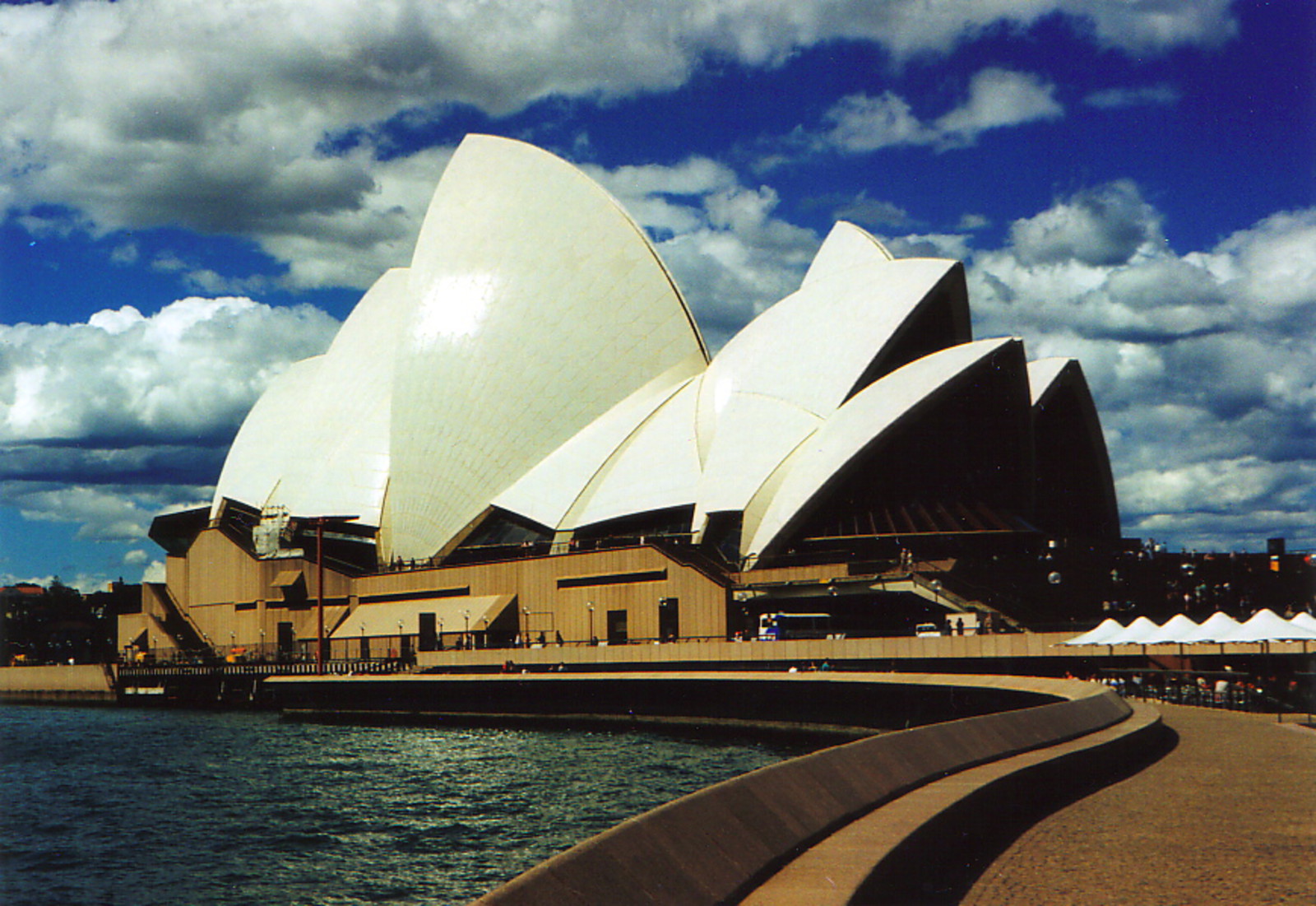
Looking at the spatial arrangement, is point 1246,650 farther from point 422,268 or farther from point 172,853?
point 422,268

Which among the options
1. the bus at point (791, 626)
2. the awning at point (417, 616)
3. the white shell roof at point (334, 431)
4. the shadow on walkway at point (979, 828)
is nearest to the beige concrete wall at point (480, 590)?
the awning at point (417, 616)

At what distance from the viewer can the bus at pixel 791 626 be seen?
35.5 meters

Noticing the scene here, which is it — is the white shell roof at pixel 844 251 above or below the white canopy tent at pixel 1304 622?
above

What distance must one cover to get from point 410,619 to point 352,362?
16.7 meters

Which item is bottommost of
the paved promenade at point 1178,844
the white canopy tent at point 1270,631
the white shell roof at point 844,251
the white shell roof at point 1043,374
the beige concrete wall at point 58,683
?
the beige concrete wall at point 58,683

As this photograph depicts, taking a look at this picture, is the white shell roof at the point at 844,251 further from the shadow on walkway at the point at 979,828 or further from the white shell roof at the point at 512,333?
the shadow on walkway at the point at 979,828

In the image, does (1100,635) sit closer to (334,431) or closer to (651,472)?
(651,472)

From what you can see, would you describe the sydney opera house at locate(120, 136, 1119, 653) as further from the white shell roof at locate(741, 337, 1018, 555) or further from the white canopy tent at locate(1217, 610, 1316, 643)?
the white canopy tent at locate(1217, 610, 1316, 643)

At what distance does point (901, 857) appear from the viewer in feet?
21.2

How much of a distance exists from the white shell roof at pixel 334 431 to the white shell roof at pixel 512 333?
341 centimetres

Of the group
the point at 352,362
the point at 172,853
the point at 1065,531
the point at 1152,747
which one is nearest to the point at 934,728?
the point at 1152,747

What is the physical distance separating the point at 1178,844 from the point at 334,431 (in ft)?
181

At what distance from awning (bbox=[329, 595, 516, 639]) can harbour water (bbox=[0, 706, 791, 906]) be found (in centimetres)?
1373

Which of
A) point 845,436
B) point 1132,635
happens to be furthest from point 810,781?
point 845,436
